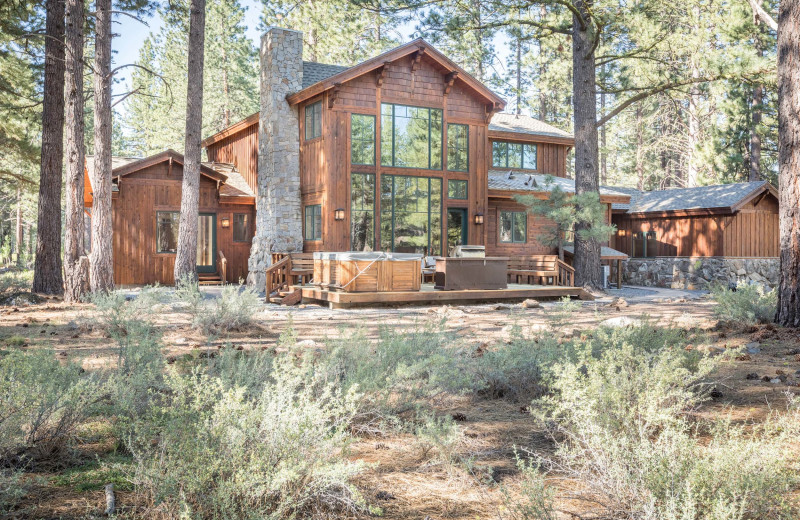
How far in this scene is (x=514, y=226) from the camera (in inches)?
816

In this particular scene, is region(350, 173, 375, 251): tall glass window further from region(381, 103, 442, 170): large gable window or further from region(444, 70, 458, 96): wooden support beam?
region(444, 70, 458, 96): wooden support beam

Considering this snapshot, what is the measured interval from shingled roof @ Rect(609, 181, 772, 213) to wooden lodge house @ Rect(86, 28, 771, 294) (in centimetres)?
608

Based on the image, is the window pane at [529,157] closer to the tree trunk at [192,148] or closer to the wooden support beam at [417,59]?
the wooden support beam at [417,59]

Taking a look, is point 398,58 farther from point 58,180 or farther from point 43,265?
point 43,265

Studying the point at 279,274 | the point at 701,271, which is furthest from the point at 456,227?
the point at 701,271

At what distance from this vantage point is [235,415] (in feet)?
8.93

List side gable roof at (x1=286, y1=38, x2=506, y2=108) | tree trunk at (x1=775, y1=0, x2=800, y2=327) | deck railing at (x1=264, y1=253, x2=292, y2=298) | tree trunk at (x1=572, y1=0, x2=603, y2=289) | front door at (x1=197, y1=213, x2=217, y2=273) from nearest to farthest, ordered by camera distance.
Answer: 1. tree trunk at (x1=775, y1=0, x2=800, y2=327)
2. deck railing at (x1=264, y1=253, x2=292, y2=298)
3. side gable roof at (x1=286, y1=38, x2=506, y2=108)
4. tree trunk at (x1=572, y1=0, x2=603, y2=289)
5. front door at (x1=197, y1=213, x2=217, y2=273)

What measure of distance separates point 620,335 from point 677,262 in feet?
62.7

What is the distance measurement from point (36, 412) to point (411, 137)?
49.3 ft

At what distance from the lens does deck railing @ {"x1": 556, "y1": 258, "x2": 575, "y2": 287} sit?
17.0 meters

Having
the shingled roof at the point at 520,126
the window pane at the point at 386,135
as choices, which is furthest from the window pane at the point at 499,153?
the window pane at the point at 386,135

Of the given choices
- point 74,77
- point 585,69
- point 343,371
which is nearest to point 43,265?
point 74,77

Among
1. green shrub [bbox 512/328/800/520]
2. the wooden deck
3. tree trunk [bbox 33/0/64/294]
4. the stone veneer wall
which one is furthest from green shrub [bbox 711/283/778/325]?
tree trunk [bbox 33/0/64/294]

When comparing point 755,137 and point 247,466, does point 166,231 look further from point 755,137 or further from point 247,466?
point 755,137
